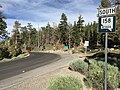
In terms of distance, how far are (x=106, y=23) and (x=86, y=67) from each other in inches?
293

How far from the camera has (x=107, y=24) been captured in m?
7.46

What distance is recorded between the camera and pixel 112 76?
11031 millimetres

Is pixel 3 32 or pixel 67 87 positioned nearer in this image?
pixel 67 87

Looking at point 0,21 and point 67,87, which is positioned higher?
point 0,21

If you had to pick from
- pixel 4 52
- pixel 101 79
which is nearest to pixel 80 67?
pixel 101 79

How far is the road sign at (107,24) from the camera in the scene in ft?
24.2

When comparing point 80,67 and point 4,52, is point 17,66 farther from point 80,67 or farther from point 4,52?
point 4,52

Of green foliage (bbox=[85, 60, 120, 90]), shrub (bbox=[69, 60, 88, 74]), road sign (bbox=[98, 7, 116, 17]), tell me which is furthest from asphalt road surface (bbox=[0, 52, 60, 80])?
road sign (bbox=[98, 7, 116, 17])

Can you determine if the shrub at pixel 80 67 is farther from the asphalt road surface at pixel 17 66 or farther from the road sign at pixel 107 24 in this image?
the road sign at pixel 107 24

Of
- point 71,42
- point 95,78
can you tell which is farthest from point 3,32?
point 71,42

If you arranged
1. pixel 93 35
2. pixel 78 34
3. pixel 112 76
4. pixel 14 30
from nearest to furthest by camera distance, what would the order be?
pixel 112 76
pixel 14 30
pixel 78 34
pixel 93 35

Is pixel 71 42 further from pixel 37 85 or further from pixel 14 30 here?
pixel 37 85

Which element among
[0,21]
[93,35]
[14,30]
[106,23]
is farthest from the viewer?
[93,35]

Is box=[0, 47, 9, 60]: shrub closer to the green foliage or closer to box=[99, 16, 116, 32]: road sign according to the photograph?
the green foliage
